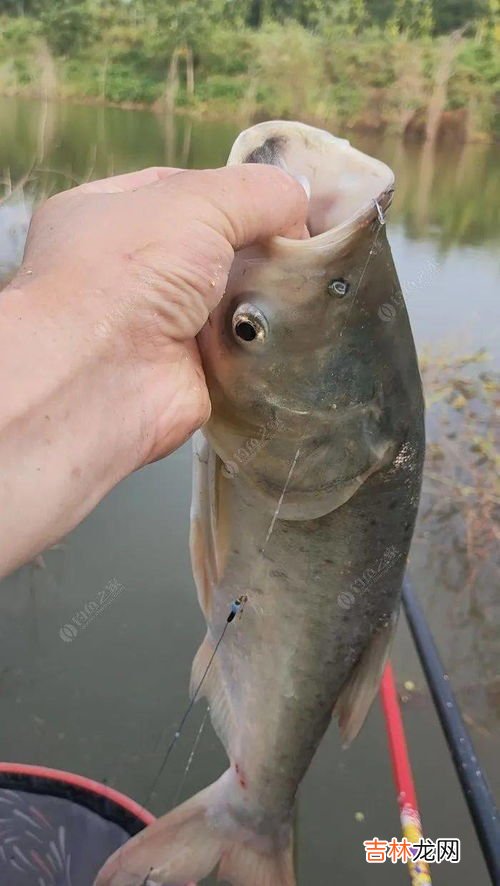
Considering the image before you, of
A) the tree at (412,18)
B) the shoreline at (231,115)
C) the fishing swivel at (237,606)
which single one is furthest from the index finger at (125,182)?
the tree at (412,18)

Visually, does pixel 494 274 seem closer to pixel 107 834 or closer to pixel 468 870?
pixel 468 870

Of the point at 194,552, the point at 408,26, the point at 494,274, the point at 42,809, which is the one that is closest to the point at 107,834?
the point at 42,809

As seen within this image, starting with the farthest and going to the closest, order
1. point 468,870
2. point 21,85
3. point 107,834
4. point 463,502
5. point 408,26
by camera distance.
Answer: point 408,26 < point 21,85 < point 463,502 < point 468,870 < point 107,834

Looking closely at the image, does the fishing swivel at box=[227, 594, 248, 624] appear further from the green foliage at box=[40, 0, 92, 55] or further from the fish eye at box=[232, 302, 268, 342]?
the green foliage at box=[40, 0, 92, 55]

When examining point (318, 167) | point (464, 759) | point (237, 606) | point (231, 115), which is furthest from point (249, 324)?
point (231, 115)

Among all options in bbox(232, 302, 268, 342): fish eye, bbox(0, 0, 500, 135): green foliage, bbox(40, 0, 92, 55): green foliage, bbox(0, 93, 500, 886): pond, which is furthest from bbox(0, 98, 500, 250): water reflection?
bbox(40, 0, 92, 55): green foliage

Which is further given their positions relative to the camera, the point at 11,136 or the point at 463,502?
the point at 11,136

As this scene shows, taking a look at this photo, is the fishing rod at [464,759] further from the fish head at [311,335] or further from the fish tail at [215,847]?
the fish head at [311,335]
